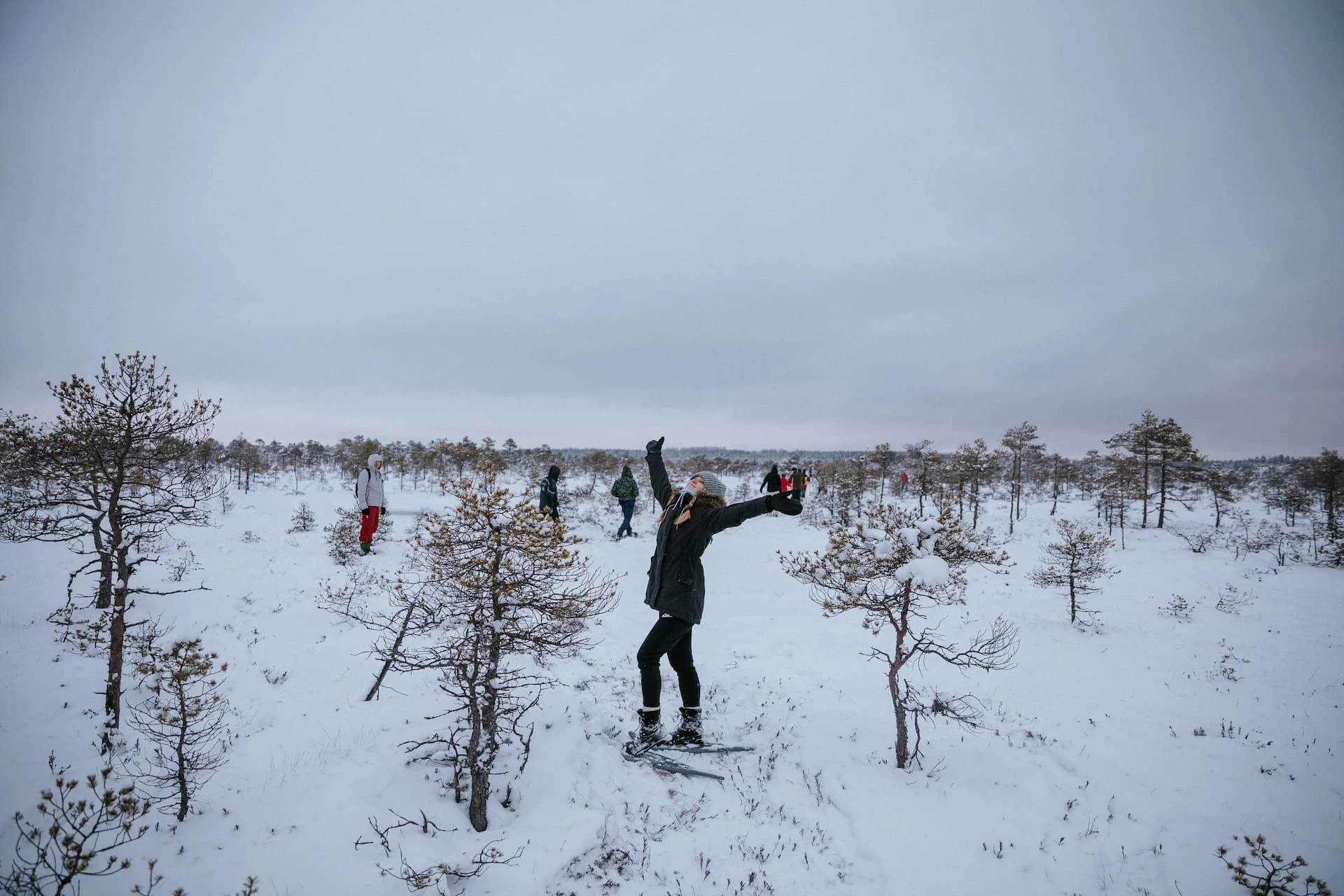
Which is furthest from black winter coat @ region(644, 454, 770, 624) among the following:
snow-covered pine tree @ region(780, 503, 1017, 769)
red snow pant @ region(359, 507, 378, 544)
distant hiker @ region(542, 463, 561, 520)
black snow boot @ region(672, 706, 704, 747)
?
red snow pant @ region(359, 507, 378, 544)

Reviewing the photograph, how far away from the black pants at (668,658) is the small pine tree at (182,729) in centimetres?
315

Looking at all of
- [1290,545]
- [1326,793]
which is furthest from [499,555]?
[1290,545]

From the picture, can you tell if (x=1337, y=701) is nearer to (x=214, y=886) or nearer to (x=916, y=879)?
(x=916, y=879)

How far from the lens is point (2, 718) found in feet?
16.3

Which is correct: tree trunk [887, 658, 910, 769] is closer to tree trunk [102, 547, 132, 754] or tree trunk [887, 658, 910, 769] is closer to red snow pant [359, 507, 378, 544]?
tree trunk [102, 547, 132, 754]

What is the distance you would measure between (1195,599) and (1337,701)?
26.4 feet

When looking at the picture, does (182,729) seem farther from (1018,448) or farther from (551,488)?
(1018,448)

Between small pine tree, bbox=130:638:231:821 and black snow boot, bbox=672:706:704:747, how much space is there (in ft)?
12.6

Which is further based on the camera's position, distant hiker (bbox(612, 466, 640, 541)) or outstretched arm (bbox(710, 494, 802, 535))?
distant hiker (bbox(612, 466, 640, 541))

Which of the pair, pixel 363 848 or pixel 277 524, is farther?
pixel 277 524

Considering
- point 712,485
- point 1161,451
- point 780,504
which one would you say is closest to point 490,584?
point 712,485

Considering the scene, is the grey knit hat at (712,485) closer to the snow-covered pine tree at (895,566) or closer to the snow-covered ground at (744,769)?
the snow-covered pine tree at (895,566)

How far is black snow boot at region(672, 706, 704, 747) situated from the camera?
498 centimetres

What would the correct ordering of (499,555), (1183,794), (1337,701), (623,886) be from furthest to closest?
(1337,701), (1183,794), (499,555), (623,886)
